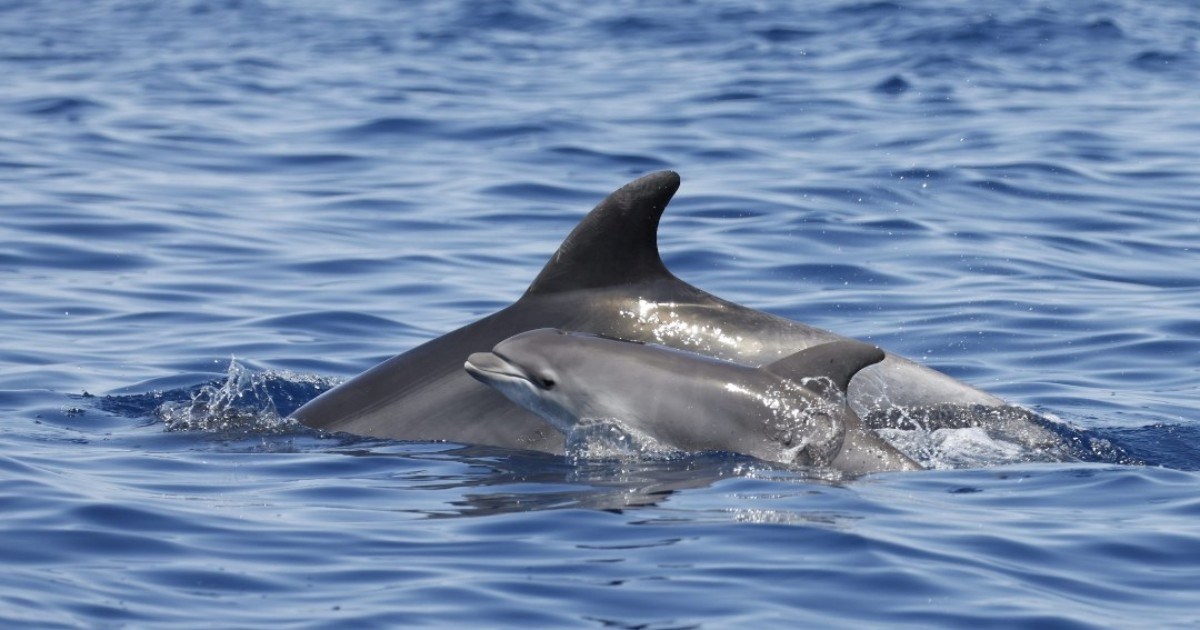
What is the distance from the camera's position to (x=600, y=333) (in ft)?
37.0

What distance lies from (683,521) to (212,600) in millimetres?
2394

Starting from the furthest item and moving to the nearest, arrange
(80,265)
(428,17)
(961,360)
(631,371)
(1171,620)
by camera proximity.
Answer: (428,17) < (80,265) < (961,360) < (631,371) < (1171,620)

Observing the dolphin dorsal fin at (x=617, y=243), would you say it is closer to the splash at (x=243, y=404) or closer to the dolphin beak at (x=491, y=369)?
the dolphin beak at (x=491, y=369)

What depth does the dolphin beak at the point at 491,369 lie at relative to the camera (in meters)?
10.6

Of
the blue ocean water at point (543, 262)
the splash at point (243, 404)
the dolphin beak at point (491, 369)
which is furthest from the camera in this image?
the splash at point (243, 404)

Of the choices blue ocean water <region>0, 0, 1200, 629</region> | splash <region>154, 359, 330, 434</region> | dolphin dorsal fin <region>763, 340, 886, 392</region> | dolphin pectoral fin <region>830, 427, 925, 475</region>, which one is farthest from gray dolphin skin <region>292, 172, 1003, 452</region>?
dolphin dorsal fin <region>763, 340, 886, 392</region>

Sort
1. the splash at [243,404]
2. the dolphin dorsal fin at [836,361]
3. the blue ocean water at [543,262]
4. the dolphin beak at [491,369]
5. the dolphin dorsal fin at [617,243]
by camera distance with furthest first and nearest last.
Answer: the splash at [243,404] < the dolphin dorsal fin at [617,243] < the dolphin beak at [491,369] < the dolphin dorsal fin at [836,361] < the blue ocean water at [543,262]

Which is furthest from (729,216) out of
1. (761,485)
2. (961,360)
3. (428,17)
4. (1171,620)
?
(428,17)

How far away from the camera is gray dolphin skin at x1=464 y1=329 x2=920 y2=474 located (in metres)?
10.0

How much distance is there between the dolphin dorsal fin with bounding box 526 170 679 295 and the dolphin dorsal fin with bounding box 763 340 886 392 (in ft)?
4.55

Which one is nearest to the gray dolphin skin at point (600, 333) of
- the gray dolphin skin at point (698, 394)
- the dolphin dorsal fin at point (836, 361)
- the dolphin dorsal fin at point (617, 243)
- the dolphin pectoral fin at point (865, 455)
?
the dolphin dorsal fin at point (617, 243)

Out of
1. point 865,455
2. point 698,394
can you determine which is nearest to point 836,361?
point 865,455

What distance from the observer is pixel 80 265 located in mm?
18172

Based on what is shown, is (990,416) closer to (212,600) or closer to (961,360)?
(961,360)
